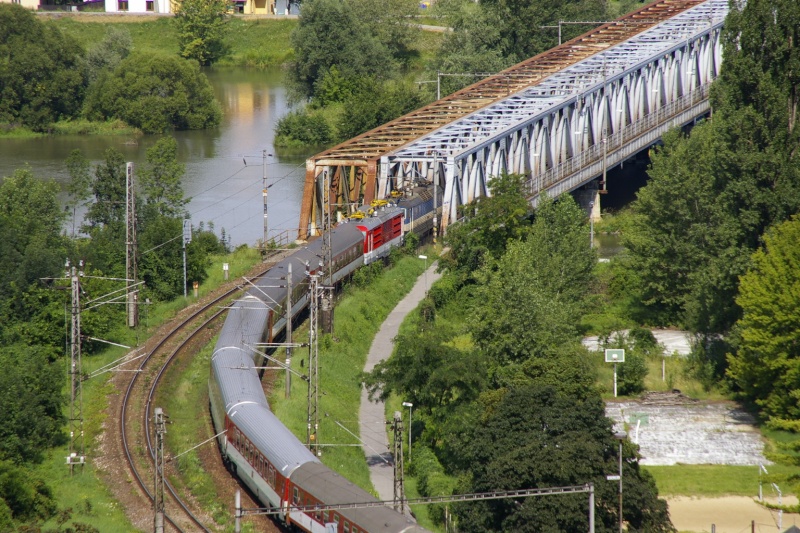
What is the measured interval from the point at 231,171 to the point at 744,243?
181 feet

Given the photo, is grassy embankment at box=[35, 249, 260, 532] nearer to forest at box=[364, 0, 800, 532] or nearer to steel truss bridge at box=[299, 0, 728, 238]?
forest at box=[364, 0, 800, 532]

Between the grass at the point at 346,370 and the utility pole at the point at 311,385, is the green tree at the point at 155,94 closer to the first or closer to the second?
the grass at the point at 346,370

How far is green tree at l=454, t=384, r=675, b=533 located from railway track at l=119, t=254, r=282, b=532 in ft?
27.0

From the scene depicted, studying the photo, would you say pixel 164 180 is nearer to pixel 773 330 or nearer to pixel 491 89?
pixel 491 89

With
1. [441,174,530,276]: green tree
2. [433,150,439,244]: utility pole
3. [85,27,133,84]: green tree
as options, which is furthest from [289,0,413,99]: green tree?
[441,174,530,276]: green tree

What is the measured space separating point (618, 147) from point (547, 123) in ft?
19.7

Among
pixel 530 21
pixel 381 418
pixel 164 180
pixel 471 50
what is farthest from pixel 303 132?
pixel 381 418

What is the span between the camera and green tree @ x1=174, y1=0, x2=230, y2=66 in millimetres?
142125

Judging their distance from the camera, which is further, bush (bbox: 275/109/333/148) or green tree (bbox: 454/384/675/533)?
bush (bbox: 275/109/333/148)

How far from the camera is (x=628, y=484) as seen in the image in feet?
119

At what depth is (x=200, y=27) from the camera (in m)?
143

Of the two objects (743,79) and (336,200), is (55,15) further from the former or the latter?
(743,79)

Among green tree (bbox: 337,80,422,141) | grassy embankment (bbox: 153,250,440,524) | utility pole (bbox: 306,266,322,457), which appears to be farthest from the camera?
green tree (bbox: 337,80,422,141)

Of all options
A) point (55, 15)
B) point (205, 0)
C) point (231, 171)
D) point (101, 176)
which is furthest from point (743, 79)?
point (55, 15)
